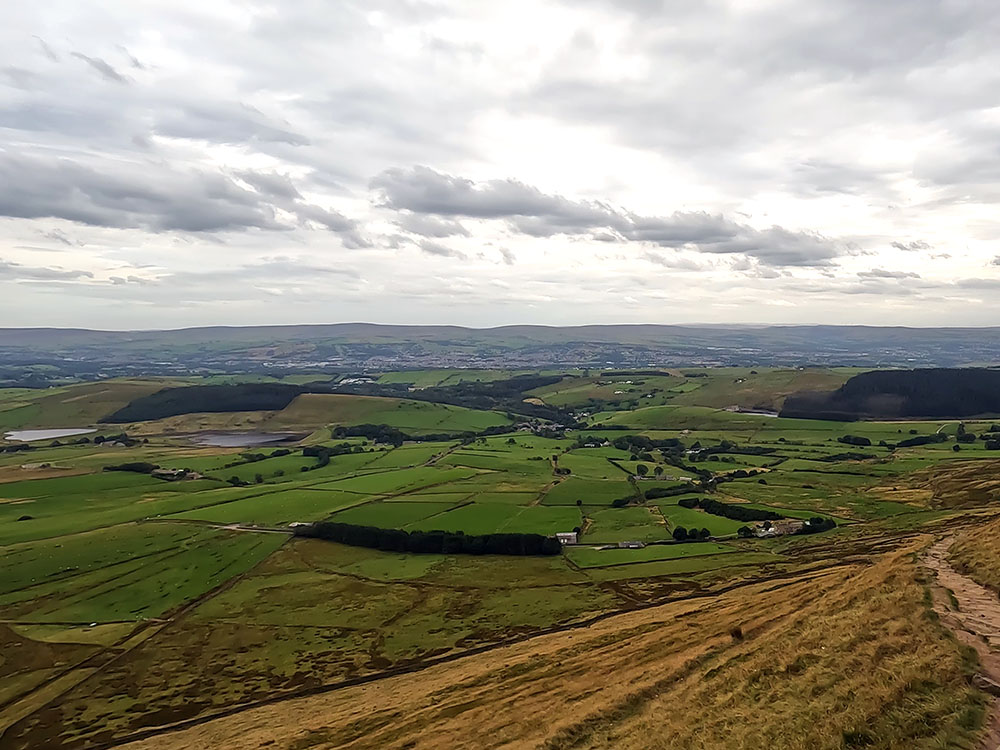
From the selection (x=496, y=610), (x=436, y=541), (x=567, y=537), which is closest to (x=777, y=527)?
(x=567, y=537)

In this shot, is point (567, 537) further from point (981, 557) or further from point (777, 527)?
point (981, 557)

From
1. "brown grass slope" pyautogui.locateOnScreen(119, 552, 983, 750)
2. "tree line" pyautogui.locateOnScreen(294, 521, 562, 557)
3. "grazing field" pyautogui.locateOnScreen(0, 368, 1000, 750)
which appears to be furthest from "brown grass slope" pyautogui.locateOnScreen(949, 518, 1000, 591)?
"tree line" pyautogui.locateOnScreen(294, 521, 562, 557)

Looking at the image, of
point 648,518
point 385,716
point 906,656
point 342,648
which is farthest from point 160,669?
point 648,518

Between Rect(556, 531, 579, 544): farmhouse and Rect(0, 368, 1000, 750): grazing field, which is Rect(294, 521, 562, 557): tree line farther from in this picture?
Rect(556, 531, 579, 544): farmhouse

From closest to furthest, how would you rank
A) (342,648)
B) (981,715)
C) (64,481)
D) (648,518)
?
(981,715)
(342,648)
(648,518)
(64,481)

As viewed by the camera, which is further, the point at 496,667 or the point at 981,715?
the point at 496,667

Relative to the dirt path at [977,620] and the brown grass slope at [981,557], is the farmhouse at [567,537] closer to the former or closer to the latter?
the brown grass slope at [981,557]

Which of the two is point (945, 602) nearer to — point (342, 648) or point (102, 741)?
point (342, 648)
